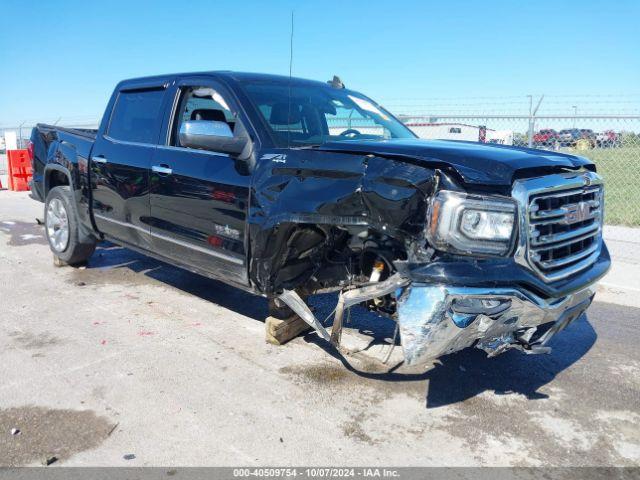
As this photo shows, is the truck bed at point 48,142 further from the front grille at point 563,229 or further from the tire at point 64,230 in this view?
the front grille at point 563,229

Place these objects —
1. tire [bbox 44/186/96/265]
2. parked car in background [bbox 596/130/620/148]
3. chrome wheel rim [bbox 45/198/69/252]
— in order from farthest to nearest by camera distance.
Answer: parked car in background [bbox 596/130/620/148], chrome wheel rim [bbox 45/198/69/252], tire [bbox 44/186/96/265]

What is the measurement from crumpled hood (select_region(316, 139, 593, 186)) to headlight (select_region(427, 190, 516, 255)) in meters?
0.12

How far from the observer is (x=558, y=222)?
3.04 metres

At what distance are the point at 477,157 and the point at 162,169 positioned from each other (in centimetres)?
265

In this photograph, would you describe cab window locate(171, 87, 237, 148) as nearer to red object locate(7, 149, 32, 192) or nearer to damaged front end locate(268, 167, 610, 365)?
damaged front end locate(268, 167, 610, 365)

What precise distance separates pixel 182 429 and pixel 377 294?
4.35 ft

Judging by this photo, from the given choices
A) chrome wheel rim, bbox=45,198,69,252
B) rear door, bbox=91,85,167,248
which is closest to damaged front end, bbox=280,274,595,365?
rear door, bbox=91,85,167,248

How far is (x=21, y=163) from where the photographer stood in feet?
47.6

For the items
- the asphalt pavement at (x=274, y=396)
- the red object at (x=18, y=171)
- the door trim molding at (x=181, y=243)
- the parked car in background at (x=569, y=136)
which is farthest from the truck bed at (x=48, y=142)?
the red object at (x=18, y=171)

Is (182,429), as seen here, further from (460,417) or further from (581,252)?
(581,252)

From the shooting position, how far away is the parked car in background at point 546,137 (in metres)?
9.68

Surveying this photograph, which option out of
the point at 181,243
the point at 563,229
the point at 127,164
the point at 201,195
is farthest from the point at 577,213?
the point at 127,164

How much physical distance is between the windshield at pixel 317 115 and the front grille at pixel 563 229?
1575 mm

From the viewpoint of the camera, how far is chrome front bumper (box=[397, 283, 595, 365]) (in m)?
2.69
